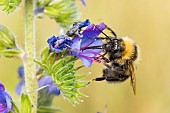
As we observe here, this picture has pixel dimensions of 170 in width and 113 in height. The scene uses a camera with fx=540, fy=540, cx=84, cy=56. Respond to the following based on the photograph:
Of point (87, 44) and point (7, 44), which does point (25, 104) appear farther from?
point (87, 44)

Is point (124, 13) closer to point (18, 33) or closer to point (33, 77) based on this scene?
point (18, 33)

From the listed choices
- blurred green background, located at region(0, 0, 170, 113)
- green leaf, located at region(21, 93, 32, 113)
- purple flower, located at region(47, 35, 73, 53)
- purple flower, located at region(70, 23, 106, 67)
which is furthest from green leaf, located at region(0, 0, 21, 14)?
blurred green background, located at region(0, 0, 170, 113)

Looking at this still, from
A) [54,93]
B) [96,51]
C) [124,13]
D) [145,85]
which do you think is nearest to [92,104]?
[145,85]

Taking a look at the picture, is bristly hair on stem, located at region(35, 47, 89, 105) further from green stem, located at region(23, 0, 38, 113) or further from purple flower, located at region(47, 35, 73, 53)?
green stem, located at region(23, 0, 38, 113)

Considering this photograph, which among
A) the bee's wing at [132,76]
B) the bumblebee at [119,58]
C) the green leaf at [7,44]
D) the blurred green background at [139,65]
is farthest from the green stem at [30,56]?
the blurred green background at [139,65]

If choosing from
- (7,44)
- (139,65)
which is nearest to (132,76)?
(7,44)

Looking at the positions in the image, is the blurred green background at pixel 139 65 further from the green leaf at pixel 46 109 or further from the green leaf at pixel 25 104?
the green leaf at pixel 25 104

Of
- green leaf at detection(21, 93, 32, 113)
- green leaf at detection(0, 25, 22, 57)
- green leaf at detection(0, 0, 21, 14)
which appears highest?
green leaf at detection(0, 0, 21, 14)
